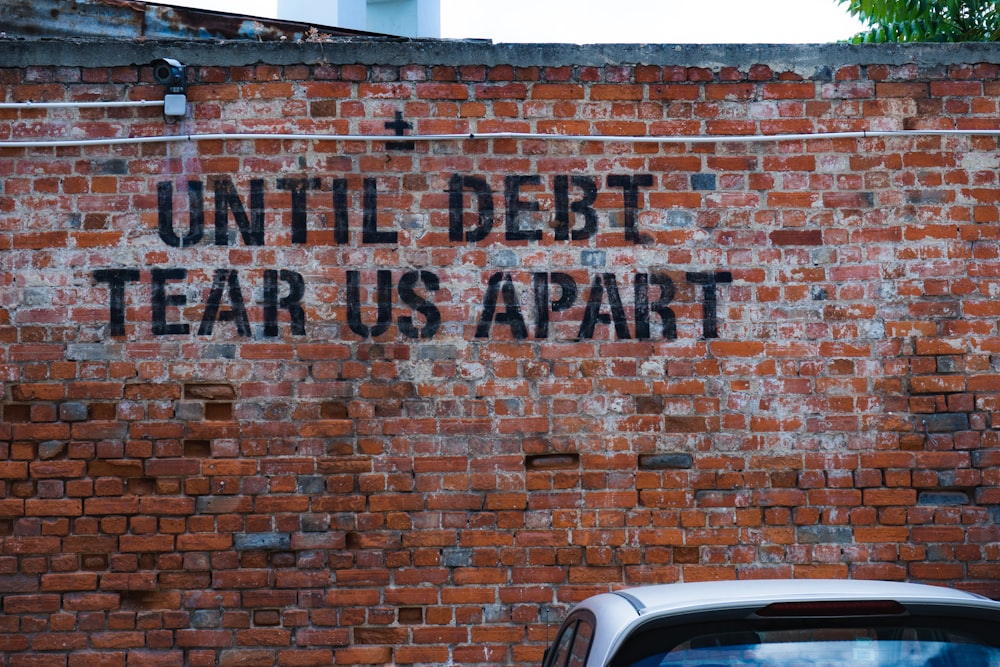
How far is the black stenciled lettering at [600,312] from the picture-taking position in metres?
5.53

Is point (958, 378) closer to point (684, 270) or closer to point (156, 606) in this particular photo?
point (684, 270)

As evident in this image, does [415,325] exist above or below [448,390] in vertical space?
above

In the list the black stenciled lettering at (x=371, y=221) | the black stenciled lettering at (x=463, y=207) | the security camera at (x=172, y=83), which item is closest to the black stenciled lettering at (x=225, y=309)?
the black stenciled lettering at (x=371, y=221)

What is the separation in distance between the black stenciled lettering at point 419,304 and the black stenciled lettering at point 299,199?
58 cm

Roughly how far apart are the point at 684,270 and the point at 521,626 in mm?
2028

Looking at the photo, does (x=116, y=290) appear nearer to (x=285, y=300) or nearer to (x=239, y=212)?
(x=239, y=212)

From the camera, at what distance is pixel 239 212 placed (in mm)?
5531

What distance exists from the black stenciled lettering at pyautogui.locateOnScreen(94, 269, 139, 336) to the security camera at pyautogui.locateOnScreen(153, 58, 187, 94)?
975 millimetres

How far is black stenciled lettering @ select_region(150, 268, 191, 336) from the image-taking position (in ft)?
17.9

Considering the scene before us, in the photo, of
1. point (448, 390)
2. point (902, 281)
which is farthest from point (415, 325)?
point (902, 281)

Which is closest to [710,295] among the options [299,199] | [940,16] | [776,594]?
[299,199]

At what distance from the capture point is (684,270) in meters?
5.57

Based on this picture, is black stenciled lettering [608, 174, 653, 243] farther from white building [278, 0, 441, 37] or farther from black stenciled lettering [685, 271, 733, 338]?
white building [278, 0, 441, 37]

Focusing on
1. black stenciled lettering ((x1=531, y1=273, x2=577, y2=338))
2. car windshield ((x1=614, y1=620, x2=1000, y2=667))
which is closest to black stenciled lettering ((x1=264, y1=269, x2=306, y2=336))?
black stenciled lettering ((x1=531, y1=273, x2=577, y2=338))
